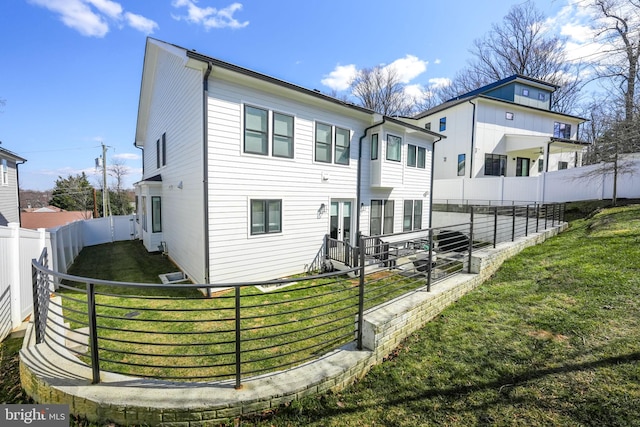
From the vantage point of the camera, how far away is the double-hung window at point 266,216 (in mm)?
7774

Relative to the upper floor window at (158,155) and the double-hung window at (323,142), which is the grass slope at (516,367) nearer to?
the double-hung window at (323,142)

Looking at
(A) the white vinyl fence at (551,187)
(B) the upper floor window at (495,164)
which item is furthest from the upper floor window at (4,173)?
(B) the upper floor window at (495,164)

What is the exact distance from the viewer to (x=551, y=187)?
14.8 metres

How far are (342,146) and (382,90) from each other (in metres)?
25.1

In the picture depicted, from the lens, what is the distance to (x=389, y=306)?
4.09 metres

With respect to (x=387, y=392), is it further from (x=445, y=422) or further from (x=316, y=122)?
(x=316, y=122)

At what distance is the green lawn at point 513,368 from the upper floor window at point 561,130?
75.2ft

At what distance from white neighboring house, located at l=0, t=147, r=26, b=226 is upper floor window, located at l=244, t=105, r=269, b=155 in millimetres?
14333

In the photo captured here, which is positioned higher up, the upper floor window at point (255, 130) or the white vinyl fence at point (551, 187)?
the upper floor window at point (255, 130)

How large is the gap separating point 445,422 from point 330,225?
7.52m

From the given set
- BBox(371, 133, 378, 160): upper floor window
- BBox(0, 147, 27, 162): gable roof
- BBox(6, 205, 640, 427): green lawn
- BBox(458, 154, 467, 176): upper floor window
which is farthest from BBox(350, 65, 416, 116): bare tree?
BBox(6, 205, 640, 427): green lawn

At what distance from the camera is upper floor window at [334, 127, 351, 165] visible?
9.73 meters

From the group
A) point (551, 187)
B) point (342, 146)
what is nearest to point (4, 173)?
point (342, 146)

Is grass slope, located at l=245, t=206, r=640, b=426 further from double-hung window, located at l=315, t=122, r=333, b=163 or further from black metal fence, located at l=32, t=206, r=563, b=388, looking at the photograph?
double-hung window, located at l=315, t=122, r=333, b=163
